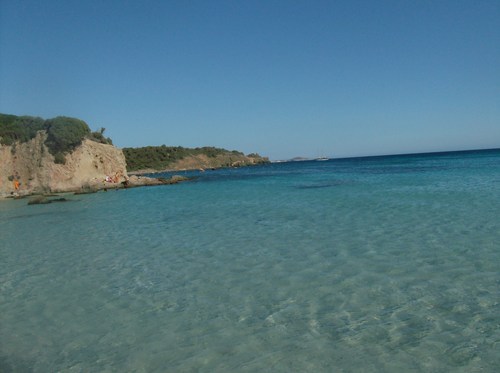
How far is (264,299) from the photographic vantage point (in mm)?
6852

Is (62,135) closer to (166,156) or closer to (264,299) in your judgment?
(264,299)

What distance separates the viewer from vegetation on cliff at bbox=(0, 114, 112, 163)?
47312 mm

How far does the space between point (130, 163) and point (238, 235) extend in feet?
382

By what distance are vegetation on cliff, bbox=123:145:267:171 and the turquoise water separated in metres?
113

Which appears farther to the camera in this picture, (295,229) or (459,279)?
(295,229)

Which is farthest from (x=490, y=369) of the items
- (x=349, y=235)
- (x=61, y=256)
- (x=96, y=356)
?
(x=61, y=256)

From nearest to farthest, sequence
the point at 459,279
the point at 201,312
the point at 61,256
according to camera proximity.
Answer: the point at 201,312, the point at 459,279, the point at 61,256

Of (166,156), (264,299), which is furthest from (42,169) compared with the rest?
(166,156)

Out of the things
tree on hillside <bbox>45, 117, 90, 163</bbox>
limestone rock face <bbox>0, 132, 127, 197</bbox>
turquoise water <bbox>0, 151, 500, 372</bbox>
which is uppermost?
tree on hillside <bbox>45, 117, 90, 163</bbox>

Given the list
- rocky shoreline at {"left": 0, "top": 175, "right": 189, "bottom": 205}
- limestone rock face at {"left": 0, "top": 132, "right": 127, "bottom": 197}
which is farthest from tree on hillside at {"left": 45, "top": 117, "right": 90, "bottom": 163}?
rocky shoreline at {"left": 0, "top": 175, "right": 189, "bottom": 205}

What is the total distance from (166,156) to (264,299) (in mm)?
126529

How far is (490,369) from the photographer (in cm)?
429

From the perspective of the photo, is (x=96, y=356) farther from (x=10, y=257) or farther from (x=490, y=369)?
(x=10, y=257)

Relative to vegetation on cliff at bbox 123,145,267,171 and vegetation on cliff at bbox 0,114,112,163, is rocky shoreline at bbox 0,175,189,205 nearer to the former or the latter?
vegetation on cliff at bbox 0,114,112,163
